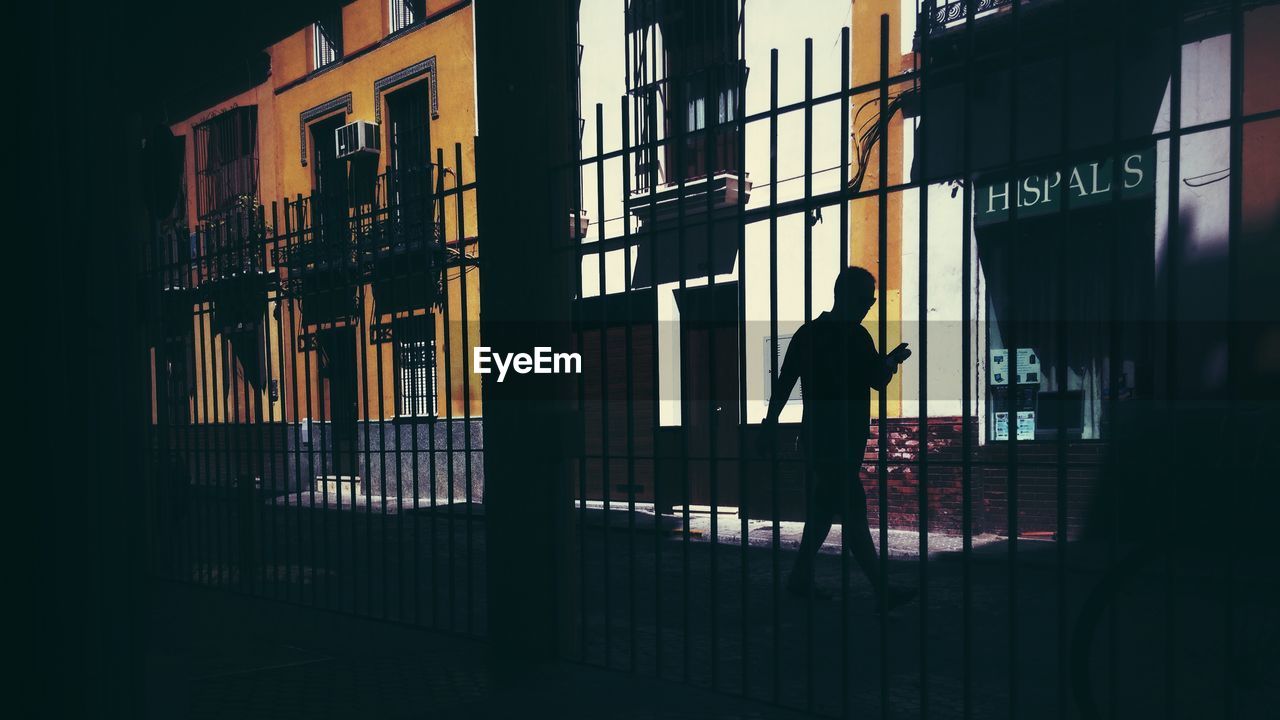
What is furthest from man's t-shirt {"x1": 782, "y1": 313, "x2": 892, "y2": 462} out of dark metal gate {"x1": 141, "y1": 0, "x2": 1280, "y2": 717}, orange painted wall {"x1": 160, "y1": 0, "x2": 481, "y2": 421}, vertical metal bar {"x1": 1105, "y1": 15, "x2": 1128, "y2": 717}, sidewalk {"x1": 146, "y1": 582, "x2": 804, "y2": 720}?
orange painted wall {"x1": 160, "y1": 0, "x2": 481, "y2": 421}

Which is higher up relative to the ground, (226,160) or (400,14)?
(400,14)

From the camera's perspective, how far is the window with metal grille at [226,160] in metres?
20.3

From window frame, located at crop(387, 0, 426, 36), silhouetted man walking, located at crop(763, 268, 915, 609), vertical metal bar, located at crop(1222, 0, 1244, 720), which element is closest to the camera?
vertical metal bar, located at crop(1222, 0, 1244, 720)

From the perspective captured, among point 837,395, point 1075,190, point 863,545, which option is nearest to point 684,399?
point 837,395

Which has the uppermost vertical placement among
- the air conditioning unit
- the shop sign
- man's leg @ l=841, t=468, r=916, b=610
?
the air conditioning unit

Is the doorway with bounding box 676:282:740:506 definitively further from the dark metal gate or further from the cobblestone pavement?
the cobblestone pavement

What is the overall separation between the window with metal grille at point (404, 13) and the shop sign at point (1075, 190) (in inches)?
456

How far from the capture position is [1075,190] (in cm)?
912

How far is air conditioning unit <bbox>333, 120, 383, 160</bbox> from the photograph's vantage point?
56.0 ft

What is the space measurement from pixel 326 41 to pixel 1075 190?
15.6 meters

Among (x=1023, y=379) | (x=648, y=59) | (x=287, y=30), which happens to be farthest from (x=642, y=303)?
(x=287, y=30)
